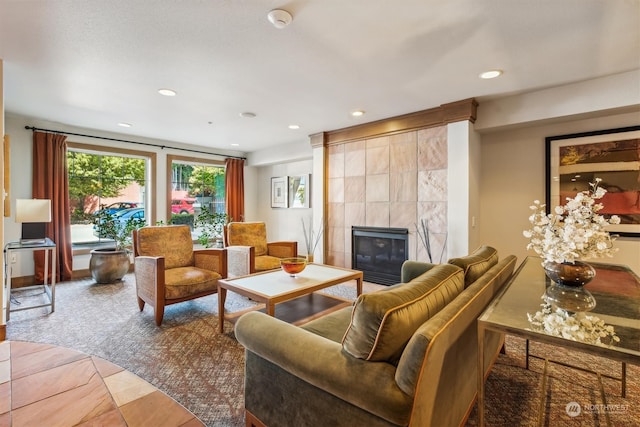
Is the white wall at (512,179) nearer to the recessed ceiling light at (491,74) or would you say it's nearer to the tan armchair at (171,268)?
the recessed ceiling light at (491,74)

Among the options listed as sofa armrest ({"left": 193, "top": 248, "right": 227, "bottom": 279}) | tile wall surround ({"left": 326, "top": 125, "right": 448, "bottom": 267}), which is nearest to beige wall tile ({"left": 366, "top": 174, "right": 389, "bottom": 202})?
tile wall surround ({"left": 326, "top": 125, "right": 448, "bottom": 267})

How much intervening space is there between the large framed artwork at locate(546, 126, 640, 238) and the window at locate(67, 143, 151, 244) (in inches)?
244

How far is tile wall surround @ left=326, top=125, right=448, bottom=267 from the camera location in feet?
12.5

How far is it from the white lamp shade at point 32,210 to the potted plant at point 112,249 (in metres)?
1.09

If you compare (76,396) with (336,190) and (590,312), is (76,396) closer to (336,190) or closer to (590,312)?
(590,312)

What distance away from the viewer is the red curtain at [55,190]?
4.21 meters

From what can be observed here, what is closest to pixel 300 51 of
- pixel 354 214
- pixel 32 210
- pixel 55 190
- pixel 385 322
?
pixel 385 322

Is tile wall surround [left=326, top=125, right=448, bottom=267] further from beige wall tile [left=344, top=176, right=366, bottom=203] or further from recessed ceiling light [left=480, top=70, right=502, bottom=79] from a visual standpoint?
recessed ceiling light [left=480, top=70, right=502, bottom=79]

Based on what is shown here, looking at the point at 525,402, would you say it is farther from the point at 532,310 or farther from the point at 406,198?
the point at 406,198

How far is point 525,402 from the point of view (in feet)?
5.75

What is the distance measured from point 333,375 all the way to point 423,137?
3511mm

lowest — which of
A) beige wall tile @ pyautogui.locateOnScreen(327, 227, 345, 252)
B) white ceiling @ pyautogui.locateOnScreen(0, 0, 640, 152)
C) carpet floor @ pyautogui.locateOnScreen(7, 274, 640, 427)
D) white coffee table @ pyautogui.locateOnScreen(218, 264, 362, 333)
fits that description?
carpet floor @ pyautogui.locateOnScreen(7, 274, 640, 427)

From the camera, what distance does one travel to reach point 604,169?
10.4 ft

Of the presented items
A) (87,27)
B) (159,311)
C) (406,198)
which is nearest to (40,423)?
(159,311)
